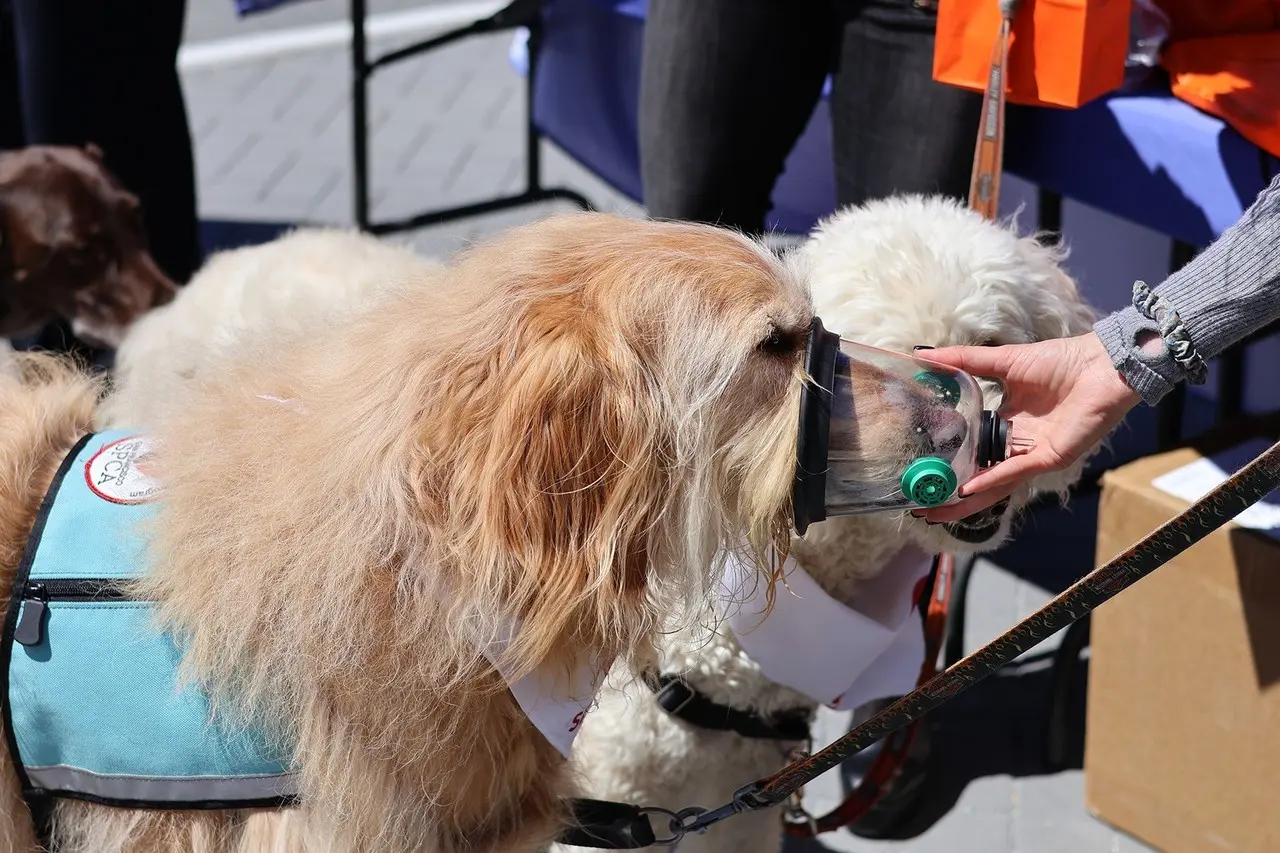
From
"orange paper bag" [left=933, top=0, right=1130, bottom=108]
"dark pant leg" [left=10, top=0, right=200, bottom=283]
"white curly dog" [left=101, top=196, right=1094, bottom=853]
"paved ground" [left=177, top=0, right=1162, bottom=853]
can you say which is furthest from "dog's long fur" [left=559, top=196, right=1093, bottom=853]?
"dark pant leg" [left=10, top=0, right=200, bottom=283]

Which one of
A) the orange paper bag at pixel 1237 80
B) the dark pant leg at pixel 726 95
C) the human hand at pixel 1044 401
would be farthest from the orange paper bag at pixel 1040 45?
the human hand at pixel 1044 401

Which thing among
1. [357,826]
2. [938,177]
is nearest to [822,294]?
[938,177]

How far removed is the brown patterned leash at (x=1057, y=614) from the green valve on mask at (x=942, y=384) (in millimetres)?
307

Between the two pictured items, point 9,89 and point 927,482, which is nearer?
point 927,482

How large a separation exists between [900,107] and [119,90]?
2.51 m

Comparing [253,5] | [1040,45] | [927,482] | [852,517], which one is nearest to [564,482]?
[927,482]

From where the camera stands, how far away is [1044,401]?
1965 mm

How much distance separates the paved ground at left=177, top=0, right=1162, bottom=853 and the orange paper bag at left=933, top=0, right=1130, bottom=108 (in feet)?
3.42

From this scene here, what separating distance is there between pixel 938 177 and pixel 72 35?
259 centimetres

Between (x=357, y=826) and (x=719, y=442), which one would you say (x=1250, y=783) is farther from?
(x=357, y=826)

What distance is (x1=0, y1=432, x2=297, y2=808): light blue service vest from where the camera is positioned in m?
1.56

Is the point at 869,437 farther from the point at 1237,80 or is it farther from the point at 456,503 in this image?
the point at 1237,80

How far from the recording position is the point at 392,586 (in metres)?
1.49

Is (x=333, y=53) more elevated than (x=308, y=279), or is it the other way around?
(x=308, y=279)
